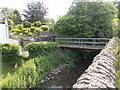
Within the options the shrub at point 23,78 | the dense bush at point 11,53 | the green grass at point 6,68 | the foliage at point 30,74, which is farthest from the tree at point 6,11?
the shrub at point 23,78

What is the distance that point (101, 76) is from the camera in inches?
66.5

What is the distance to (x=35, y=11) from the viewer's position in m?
24.6

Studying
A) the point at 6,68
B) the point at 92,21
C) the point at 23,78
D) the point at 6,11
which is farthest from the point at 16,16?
the point at 23,78

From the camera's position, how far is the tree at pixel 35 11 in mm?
24788

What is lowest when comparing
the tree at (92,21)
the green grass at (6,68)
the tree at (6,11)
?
the green grass at (6,68)

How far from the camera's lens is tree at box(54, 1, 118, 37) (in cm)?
1046

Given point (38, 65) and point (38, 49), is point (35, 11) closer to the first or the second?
point (38, 49)

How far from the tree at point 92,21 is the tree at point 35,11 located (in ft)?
49.6

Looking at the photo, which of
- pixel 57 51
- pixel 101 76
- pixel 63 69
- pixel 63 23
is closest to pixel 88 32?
pixel 63 23

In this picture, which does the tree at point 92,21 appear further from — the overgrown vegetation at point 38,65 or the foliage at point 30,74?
the foliage at point 30,74

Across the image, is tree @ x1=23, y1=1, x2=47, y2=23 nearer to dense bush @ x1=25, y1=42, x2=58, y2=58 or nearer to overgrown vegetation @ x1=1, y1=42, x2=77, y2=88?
overgrown vegetation @ x1=1, y1=42, x2=77, y2=88

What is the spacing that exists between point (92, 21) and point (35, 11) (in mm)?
16977

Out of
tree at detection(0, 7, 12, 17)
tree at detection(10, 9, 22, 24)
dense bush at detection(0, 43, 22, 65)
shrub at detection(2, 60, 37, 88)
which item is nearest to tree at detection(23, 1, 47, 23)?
tree at detection(10, 9, 22, 24)

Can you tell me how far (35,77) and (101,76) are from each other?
476 centimetres
